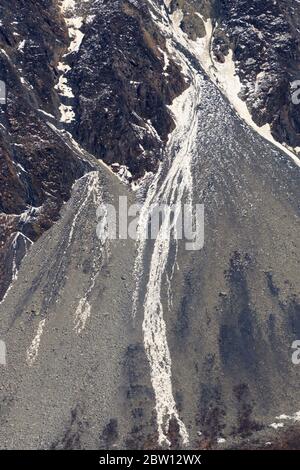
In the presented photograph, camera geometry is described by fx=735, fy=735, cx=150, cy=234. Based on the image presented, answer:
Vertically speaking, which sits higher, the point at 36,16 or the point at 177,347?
the point at 36,16

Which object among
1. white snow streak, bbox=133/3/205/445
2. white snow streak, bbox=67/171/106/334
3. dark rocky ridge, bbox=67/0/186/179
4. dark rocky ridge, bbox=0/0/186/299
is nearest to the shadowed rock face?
white snow streak, bbox=133/3/205/445

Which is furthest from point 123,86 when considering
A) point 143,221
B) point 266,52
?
point 266,52

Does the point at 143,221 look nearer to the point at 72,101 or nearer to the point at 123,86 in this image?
the point at 72,101

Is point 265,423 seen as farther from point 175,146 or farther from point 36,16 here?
point 36,16

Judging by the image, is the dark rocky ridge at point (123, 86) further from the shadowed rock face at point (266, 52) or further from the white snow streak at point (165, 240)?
the shadowed rock face at point (266, 52)

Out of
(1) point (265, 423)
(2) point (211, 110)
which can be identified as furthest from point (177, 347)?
(2) point (211, 110)

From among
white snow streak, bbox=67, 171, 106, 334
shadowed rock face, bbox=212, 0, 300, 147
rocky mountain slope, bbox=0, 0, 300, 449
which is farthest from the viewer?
shadowed rock face, bbox=212, 0, 300, 147

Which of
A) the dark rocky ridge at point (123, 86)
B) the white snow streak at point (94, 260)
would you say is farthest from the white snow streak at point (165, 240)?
the white snow streak at point (94, 260)

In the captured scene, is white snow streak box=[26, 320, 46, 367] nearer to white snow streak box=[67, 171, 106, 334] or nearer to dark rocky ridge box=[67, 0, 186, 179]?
white snow streak box=[67, 171, 106, 334]
